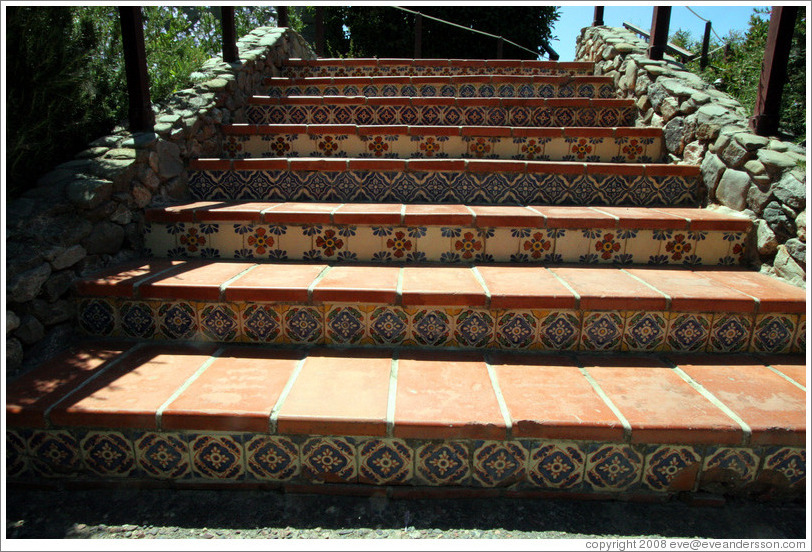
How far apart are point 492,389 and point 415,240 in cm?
102

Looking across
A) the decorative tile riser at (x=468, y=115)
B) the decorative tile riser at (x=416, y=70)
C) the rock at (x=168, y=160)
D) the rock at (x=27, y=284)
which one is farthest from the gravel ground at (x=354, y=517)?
the decorative tile riser at (x=416, y=70)

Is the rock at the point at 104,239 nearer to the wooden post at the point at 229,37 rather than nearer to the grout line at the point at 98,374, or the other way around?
the grout line at the point at 98,374

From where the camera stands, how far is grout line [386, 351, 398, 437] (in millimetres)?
1483

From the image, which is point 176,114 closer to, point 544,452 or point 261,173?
point 261,173

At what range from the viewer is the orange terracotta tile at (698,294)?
6.37 ft

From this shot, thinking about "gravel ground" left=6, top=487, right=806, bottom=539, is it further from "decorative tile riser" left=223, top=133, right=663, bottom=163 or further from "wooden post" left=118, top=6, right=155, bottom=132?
"decorative tile riser" left=223, top=133, right=663, bottom=163

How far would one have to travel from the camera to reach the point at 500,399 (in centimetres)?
162

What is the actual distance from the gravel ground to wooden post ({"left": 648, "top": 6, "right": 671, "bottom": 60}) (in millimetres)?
3789

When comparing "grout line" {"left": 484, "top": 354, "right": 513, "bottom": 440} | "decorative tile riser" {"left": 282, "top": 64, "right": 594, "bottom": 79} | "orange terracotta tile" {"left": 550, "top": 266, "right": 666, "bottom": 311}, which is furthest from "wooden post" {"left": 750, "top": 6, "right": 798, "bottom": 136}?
"decorative tile riser" {"left": 282, "top": 64, "right": 594, "bottom": 79}

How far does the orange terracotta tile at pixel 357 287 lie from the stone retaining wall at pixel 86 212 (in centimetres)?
112

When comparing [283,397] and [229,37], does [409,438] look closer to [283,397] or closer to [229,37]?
[283,397]

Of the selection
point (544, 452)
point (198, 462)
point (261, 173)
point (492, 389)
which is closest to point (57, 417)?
point (198, 462)

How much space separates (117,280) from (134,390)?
2.06 feet

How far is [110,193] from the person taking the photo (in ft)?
7.55
